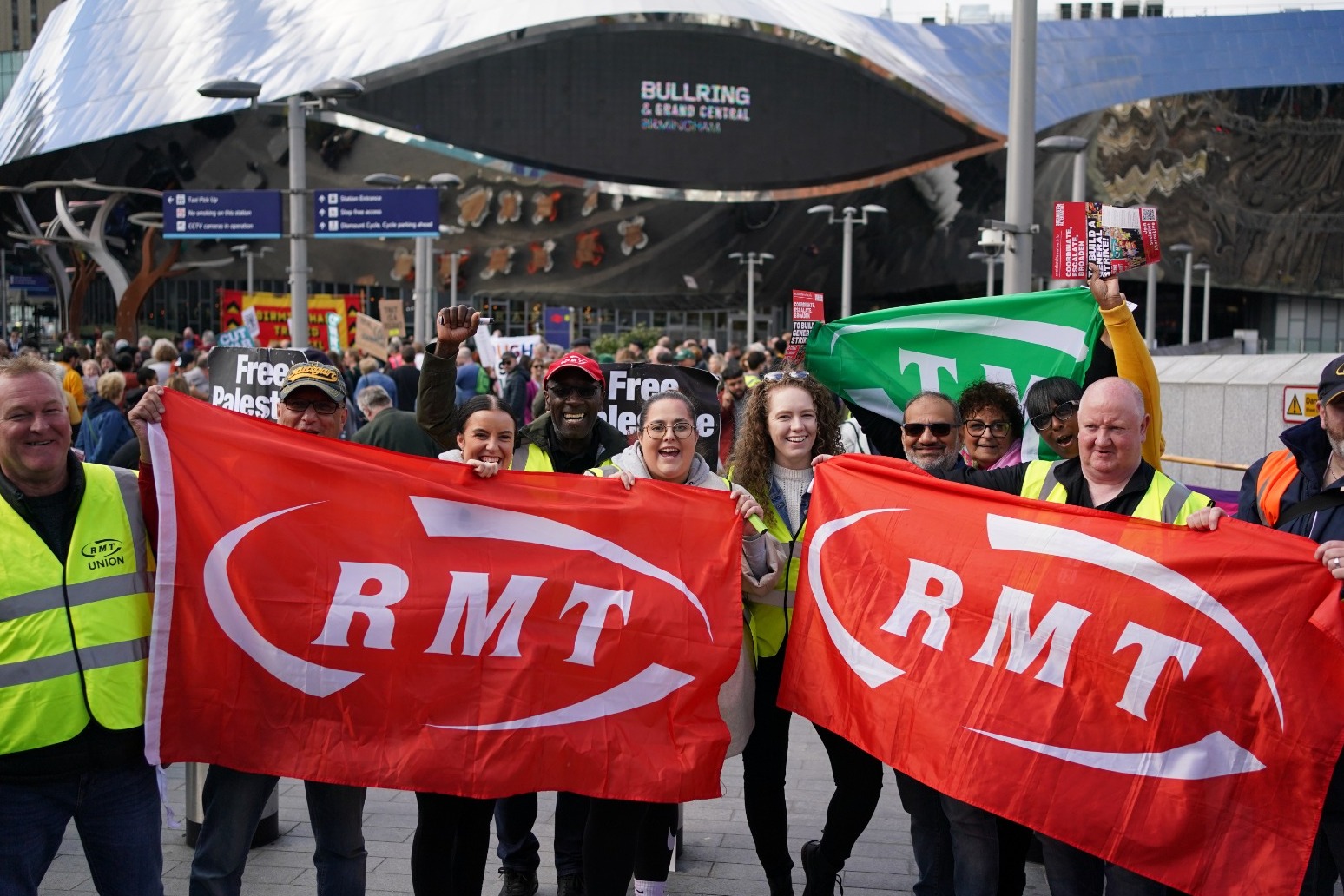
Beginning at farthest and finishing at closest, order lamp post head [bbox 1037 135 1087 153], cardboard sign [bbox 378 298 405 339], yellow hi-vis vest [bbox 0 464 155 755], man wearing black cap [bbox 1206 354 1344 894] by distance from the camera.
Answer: cardboard sign [bbox 378 298 405 339] → lamp post head [bbox 1037 135 1087 153] → man wearing black cap [bbox 1206 354 1344 894] → yellow hi-vis vest [bbox 0 464 155 755]

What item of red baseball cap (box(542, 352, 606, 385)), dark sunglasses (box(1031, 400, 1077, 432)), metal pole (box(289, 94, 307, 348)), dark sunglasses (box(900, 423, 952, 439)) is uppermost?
metal pole (box(289, 94, 307, 348))

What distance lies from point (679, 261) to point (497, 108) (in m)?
9.75

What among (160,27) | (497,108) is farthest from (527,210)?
(160,27)

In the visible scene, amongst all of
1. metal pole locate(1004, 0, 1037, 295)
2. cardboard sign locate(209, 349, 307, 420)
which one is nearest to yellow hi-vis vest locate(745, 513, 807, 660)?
cardboard sign locate(209, 349, 307, 420)

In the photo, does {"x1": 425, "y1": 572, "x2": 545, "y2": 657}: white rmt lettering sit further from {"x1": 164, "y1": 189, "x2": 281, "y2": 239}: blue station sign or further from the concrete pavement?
{"x1": 164, "y1": 189, "x2": 281, "y2": 239}: blue station sign

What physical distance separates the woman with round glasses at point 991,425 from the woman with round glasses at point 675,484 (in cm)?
134

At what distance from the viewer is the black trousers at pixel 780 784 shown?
15.7ft

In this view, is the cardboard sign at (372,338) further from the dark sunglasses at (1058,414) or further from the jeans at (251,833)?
the jeans at (251,833)

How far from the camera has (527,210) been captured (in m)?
52.4

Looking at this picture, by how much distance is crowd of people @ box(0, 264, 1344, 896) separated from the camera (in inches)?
147

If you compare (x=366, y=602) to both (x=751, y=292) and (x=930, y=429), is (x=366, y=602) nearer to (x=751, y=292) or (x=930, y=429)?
(x=930, y=429)

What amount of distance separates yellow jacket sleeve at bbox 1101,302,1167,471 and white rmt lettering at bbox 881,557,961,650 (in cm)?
101

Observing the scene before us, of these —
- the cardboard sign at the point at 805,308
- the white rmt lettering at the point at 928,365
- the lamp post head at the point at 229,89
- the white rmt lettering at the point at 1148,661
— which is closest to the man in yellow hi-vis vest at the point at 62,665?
the white rmt lettering at the point at 1148,661

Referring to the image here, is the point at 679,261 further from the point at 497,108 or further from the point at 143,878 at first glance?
the point at 143,878
